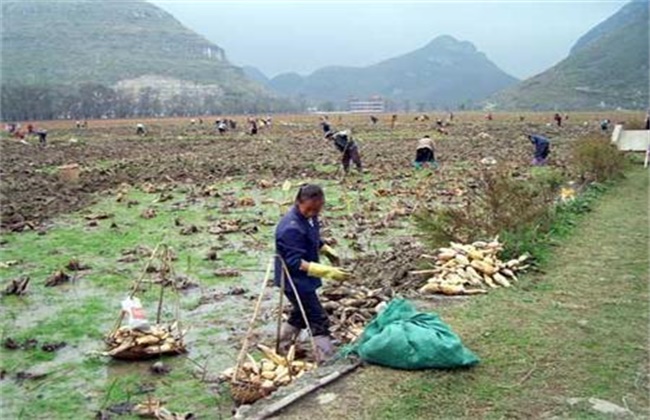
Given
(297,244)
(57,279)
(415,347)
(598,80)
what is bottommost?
(598,80)

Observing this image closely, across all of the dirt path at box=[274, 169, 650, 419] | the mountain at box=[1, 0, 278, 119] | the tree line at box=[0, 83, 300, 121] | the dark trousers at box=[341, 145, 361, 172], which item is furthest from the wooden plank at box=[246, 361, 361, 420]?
the mountain at box=[1, 0, 278, 119]

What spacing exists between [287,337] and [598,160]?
1341cm

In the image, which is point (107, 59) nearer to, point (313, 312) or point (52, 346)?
point (52, 346)

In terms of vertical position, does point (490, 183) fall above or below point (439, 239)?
above

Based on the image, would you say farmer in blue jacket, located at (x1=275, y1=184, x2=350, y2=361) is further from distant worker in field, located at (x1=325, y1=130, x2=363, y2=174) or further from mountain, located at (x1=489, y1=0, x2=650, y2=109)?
mountain, located at (x1=489, y1=0, x2=650, y2=109)

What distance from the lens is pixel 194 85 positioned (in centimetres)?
16038

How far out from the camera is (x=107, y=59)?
16275 cm

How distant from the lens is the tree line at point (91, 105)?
279 ft

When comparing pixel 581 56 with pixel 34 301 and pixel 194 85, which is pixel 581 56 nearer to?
pixel 194 85

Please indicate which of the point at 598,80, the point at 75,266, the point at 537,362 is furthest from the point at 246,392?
the point at 598,80

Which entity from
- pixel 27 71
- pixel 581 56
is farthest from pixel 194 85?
pixel 581 56

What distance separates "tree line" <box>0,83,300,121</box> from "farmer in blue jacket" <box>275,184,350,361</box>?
3214 inches

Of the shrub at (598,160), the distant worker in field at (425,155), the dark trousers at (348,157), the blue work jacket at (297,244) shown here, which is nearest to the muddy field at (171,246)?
the dark trousers at (348,157)

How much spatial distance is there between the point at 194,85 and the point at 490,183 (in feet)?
511
